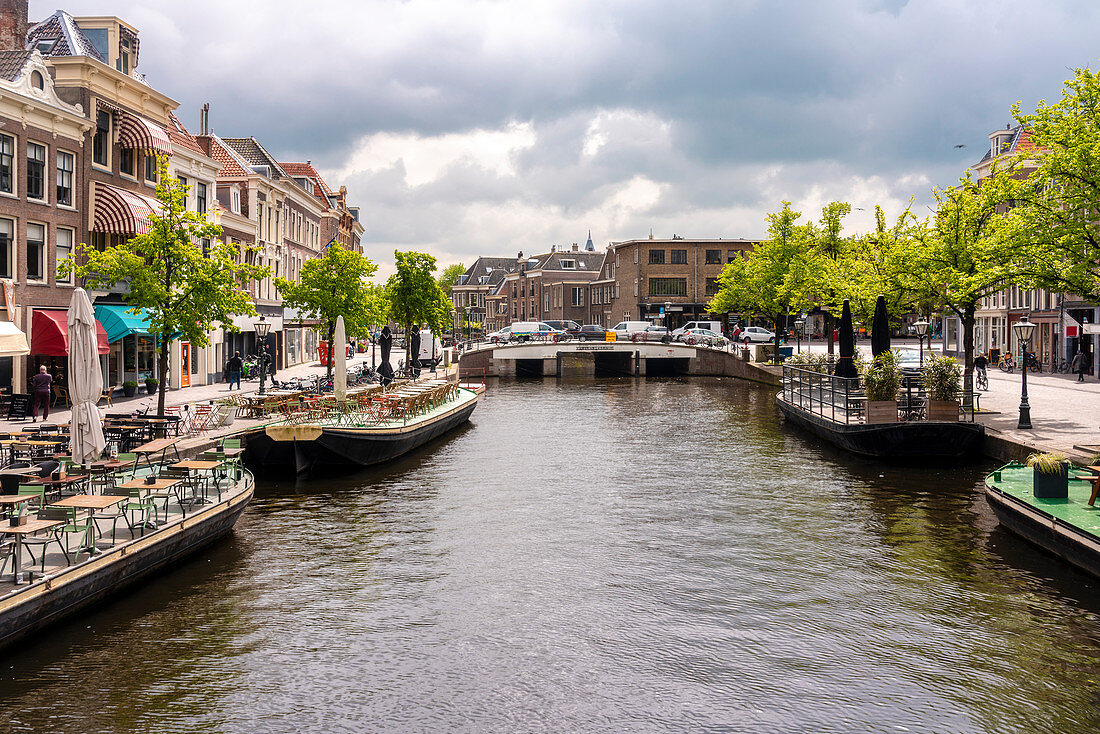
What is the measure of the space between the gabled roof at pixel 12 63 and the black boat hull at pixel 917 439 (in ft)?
95.3

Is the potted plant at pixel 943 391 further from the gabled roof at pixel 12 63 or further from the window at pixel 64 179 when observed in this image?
the gabled roof at pixel 12 63

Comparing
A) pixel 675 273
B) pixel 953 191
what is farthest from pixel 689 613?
pixel 675 273

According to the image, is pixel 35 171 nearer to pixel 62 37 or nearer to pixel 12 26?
pixel 62 37

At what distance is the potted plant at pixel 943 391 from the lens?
26859 millimetres

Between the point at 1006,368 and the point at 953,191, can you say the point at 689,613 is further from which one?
the point at 1006,368

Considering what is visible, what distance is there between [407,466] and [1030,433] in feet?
59.3

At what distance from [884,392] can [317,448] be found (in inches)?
649

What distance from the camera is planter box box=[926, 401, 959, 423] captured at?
26828 millimetres

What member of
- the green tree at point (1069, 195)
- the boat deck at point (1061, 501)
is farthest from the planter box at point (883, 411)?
the boat deck at point (1061, 501)

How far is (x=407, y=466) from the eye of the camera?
91.8ft

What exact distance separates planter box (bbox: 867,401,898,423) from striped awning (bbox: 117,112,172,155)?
92.5ft

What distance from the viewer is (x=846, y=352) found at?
118 feet

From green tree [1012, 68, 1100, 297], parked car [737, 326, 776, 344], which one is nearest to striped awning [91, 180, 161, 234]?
green tree [1012, 68, 1100, 297]

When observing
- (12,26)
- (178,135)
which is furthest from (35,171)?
(178,135)
